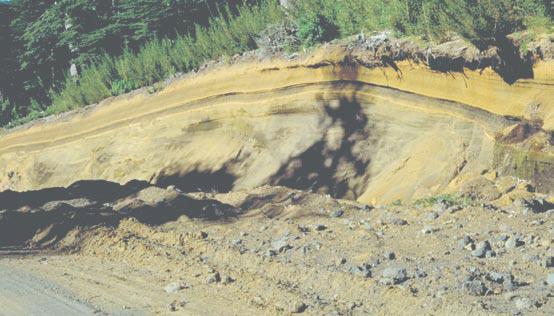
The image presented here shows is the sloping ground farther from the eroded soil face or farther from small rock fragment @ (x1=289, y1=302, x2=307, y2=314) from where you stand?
small rock fragment @ (x1=289, y1=302, x2=307, y2=314)

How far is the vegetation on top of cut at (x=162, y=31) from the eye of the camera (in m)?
11.0

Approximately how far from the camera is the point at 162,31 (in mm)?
24203

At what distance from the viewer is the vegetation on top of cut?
432 inches

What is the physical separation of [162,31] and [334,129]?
11.4 m

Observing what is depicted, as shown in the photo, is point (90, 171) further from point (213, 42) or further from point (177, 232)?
point (177, 232)

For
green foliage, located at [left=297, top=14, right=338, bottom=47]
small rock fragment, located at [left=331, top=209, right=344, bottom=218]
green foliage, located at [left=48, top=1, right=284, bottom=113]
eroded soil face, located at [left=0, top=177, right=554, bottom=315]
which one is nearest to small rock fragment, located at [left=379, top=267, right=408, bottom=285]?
eroded soil face, located at [left=0, top=177, right=554, bottom=315]

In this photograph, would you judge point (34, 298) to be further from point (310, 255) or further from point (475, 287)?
point (475, 287)

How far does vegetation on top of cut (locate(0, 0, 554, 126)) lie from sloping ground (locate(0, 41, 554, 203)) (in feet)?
1.95

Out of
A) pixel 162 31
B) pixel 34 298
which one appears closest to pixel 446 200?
pixel 34 298

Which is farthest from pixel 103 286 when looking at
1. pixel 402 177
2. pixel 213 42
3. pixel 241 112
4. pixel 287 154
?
pixel 213 42

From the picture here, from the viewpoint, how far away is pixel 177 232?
1062 cm

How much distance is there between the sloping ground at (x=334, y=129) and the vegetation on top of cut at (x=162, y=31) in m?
0.59

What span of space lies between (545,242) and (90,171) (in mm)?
15214

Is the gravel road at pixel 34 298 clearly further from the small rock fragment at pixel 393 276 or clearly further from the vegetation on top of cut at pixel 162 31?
the vegetation on top of cut at pixel 162 31
